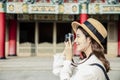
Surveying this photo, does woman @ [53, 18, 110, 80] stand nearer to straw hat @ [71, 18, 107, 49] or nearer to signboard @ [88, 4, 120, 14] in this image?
straw hat @ [71, 18, 107, 49]

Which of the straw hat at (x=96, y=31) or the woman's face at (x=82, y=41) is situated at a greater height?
the straw hat at (x=96, y=31)

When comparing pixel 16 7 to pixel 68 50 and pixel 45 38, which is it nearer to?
pixel 45 38

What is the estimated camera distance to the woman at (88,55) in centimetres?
346

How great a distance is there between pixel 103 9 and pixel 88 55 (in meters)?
22.9

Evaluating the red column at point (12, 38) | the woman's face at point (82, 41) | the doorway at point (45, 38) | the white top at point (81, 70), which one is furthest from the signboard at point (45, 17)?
the woman's face at point (82, 41)

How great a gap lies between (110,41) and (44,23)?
501 cm

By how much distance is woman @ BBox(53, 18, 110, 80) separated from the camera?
3.46m

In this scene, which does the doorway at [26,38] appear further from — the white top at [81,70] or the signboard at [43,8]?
the white top at [81,70]

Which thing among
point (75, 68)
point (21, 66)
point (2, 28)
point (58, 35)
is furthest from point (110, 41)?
point (75, 68)

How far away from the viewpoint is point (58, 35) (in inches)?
1181

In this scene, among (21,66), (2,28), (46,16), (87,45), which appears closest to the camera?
(87,45)

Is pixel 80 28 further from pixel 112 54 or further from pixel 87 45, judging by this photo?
pixel 112 54

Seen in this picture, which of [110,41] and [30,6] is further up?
[30,6]

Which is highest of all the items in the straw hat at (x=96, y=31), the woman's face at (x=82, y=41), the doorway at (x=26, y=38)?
the straw hat at (x=96, y=31)
